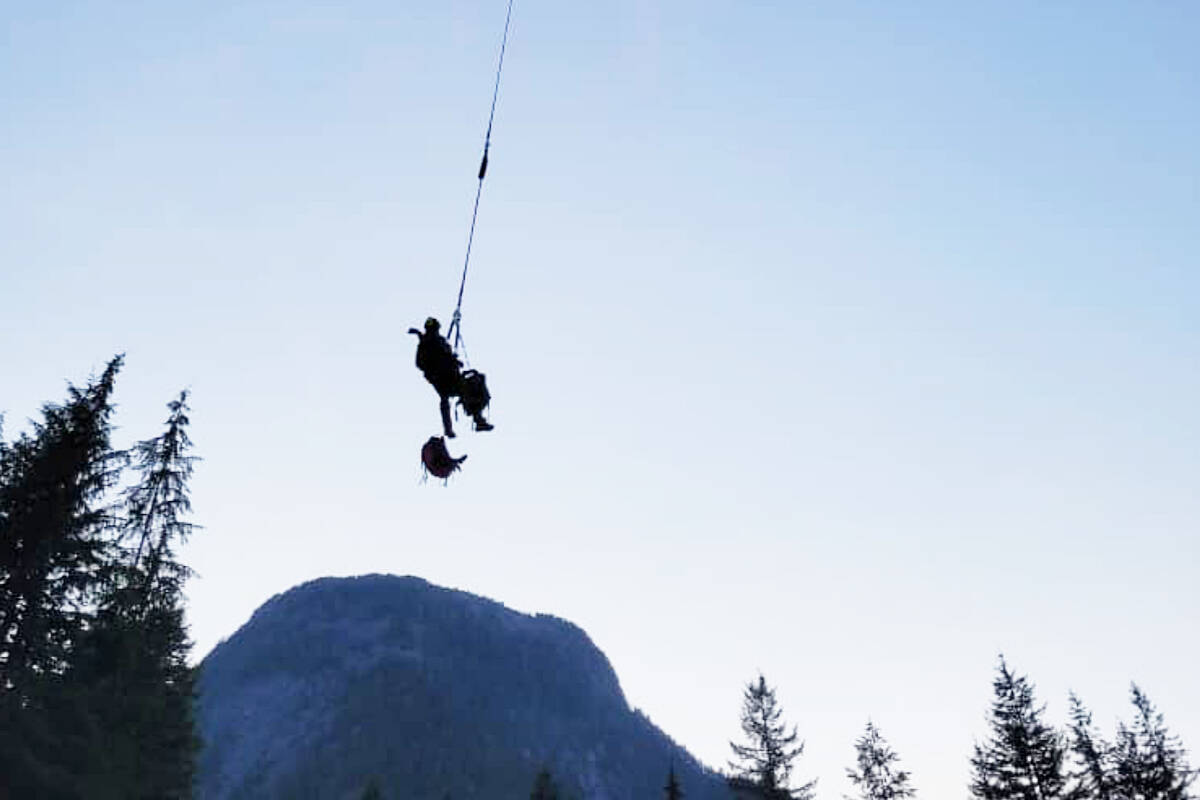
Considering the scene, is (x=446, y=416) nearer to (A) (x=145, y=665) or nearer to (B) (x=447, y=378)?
(B) (x=447, y=378)

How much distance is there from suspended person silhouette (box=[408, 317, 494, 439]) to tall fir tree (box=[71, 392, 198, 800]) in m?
12.3

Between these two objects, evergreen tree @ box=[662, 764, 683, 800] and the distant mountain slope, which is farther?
the distant mountain slope

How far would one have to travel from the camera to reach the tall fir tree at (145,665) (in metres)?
19.1

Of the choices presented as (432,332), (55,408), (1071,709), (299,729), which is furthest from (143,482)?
(299,729)

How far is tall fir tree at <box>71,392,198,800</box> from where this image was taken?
19.1 meters

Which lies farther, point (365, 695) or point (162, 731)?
point (365, 695)

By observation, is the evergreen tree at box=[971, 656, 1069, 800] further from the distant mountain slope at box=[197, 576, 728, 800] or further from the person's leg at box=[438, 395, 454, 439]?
the distant mountain slope at box=[197, 576, 728, 800]

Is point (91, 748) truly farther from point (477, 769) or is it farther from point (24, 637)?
point (477, 769)

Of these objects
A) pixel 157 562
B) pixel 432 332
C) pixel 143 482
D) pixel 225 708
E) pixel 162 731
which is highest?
pixel 225 708

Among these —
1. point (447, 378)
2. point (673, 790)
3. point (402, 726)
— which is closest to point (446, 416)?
point (447, 378)

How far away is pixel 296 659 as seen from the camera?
187m

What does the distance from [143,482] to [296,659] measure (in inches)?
7035

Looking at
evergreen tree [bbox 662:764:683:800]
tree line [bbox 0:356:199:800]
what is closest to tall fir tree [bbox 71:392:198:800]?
tree line [bbox 0:356:199:800]

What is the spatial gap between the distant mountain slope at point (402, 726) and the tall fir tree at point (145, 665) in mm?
120811
